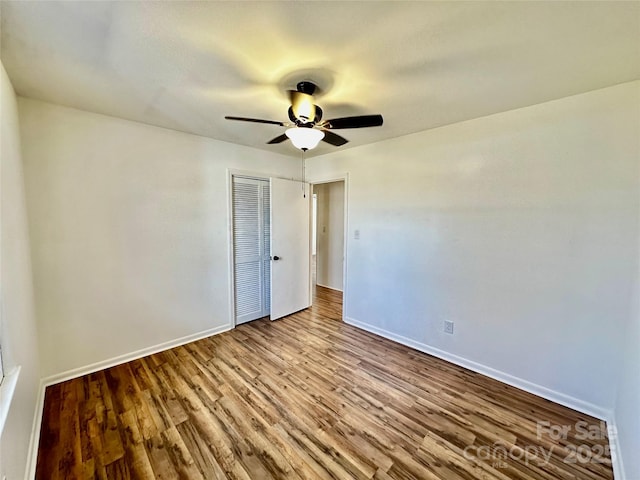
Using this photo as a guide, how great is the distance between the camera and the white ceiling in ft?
4.06

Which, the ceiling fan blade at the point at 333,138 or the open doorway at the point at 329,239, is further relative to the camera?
the open doorway at the point at 329,239

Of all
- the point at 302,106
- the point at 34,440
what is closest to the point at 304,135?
the point at 302,106

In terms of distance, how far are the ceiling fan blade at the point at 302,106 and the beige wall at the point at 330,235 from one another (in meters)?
3.34

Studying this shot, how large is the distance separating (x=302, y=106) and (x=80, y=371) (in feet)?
10.1

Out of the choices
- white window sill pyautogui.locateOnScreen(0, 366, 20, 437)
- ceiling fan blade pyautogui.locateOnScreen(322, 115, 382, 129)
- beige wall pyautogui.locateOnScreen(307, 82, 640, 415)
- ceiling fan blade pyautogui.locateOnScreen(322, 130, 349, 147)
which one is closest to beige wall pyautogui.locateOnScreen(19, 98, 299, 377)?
white window sill pyautogui.locateOnScreen(0, 366, 20, 437)

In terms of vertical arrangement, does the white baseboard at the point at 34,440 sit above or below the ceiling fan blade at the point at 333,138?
below

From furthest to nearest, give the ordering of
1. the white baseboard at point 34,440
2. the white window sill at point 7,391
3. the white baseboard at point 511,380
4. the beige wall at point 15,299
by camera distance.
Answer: the white baseboard at point 511,380, the white baseboard at point 34,440, the beige wall at point 15,299, the white window sill at point 7,391

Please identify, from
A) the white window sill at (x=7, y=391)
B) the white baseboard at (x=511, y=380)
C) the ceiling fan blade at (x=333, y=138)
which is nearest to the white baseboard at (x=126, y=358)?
the white window sill at (x=7, y=391)

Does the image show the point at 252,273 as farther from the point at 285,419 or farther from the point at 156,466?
the point at 156,466

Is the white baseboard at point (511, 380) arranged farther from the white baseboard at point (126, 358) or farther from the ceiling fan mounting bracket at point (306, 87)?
the ceiling fan mounting bracket at point (306, 87)

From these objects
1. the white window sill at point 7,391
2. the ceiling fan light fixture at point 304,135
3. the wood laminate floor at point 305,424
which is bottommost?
the wood laminate floor at point 305,424

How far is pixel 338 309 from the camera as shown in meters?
4.27

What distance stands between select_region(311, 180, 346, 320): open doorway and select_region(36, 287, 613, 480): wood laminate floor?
267cm

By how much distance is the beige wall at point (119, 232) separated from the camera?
2.23 meters
